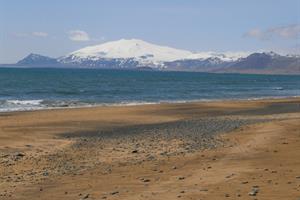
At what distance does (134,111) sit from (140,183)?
91.4 feet

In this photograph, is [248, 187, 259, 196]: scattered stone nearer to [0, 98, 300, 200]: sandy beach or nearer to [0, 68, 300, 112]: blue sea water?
[0, 98, 300, 200]: sandy beach

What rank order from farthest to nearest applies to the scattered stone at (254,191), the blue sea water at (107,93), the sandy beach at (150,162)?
the blue sea water at (107,93)
the sandy beach at (150,162)
the scattered stone at (254,191)

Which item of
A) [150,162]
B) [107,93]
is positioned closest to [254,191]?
[150,162]

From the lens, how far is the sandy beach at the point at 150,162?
12.1 metres

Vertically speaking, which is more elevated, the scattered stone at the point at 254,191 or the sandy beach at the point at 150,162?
the scattered stone at the point at 254,191

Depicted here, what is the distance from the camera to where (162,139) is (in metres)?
22.7

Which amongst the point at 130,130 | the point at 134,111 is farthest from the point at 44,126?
the point at 134,111

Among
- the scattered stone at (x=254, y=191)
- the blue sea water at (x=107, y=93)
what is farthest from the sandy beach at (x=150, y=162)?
the blue sea water at (x=107, y=93)

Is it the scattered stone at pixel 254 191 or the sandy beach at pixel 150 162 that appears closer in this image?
the scattered stone at pixel 254 191

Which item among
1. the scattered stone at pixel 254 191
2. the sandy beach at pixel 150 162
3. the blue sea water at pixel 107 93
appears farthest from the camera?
the blue sea water at pixel 107 93

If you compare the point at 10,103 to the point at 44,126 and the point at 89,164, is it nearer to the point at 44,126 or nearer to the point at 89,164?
the point at 44,126

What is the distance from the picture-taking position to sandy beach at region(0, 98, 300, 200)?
39.8 feet

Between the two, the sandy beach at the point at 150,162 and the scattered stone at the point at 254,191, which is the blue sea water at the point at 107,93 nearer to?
the sandy beach at the point at 150,162

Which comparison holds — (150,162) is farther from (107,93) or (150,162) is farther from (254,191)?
(107,93)
